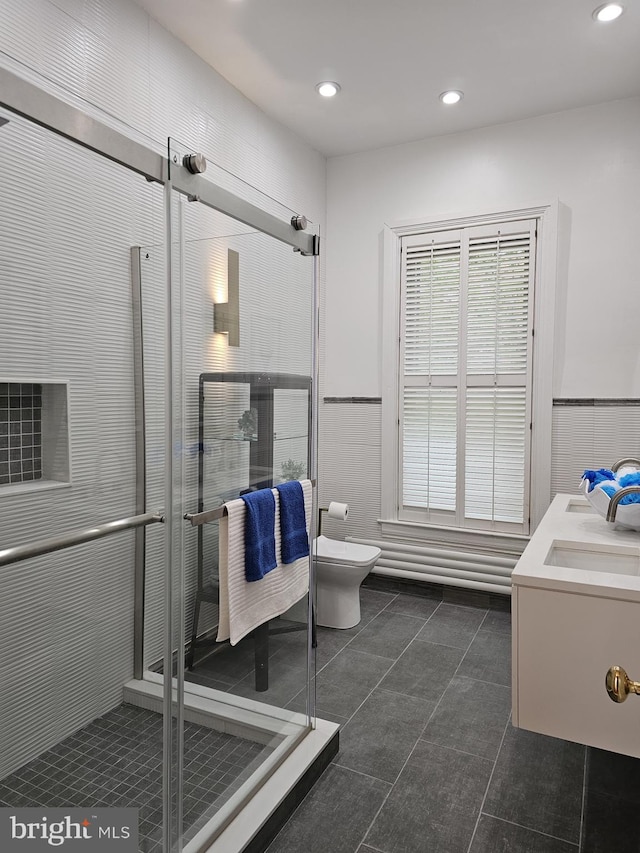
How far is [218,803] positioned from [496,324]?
2641 mm

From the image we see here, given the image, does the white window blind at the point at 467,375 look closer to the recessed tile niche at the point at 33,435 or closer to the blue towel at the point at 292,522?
the blue towel at the point at 292,522

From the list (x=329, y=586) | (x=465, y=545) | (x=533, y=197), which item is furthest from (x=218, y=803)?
(x=533, y=197)

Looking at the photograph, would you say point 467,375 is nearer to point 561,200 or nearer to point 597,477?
point 561,200

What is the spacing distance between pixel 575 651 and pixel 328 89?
8.77 feet

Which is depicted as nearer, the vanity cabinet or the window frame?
the vanity cabinet

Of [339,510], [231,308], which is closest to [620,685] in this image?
[231,308]

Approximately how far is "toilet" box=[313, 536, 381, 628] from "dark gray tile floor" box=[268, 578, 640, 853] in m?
0.21

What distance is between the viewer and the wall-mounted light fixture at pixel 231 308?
1.38 meters

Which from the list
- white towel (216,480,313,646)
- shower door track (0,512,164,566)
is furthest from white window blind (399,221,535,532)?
shower door track (0,512,164,566)

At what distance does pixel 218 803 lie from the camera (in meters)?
1.43

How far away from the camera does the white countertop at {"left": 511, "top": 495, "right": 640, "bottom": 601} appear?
4.54 feet

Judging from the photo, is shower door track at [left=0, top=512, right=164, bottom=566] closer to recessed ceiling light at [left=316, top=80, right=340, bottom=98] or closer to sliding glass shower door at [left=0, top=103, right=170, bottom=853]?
sliding glass shower door at [left=0, top=103, right=170, bottom=853]

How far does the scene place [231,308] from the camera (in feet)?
4.69

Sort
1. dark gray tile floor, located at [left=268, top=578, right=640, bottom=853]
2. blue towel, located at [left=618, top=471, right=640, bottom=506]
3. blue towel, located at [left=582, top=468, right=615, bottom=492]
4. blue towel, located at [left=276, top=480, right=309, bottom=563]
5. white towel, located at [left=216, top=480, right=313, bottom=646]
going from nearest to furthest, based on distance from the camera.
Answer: white towel, located at [left=216, top=480, right=313, bottom=646], dark gray tile floor, located at [left=268, top=578, right=640, bottom=853], blue towel, located at [left=276, top=480, right=309, bottom=563], blue towel, located at [left=618, top=471, right=640, bottom=506], blue towel, located at [left=582, top=468, right=615, bottom=492]
